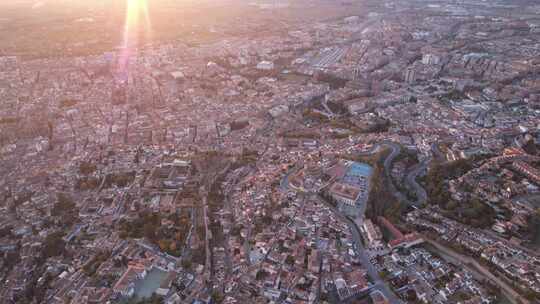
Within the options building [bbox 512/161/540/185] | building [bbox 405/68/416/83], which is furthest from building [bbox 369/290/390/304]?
building [bbox 405/68/416/83]

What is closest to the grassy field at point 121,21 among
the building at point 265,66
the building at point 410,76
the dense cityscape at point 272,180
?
the dense cityscape at point 272,180

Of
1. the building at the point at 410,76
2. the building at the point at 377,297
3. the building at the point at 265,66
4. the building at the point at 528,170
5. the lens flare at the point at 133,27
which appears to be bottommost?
the building at the point at 377,297

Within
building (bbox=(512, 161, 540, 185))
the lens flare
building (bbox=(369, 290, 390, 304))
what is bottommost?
building (bbox=(369, 290, 390, 304))

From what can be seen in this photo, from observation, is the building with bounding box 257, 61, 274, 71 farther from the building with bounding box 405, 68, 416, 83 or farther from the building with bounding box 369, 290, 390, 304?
the building with bounding box 369, 290, 390, 304

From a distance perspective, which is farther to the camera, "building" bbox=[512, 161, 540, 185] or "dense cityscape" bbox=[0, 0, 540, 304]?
"building" bbox=[512, 161, 540, 185]

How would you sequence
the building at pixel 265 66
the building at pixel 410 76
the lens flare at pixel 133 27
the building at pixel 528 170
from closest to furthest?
the building at pixel 528 170, the building at pixel 410 76, the building at pixel 265 66, the lens flare at pixel 133 27

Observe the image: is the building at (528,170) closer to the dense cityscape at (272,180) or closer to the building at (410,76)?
the dense cityscape at (272,180)
